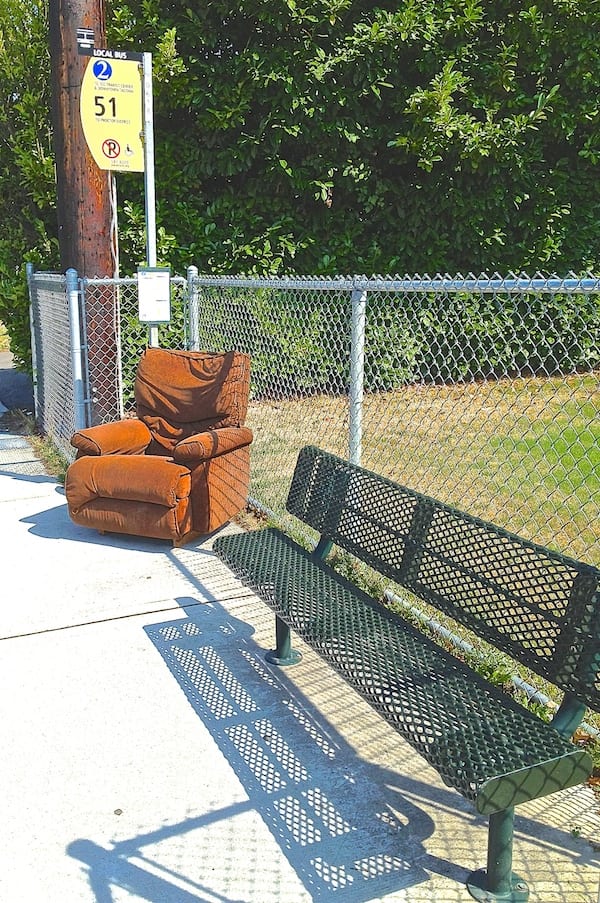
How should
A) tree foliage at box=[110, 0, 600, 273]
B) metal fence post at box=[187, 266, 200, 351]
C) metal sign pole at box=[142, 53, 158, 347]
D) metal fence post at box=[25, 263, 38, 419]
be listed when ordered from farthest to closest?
metal fence post at box=[25, 263, 38, 419] < tree foliage at box=[110, 0, 600, 273] < metal fence post at box=[187, 266, 200, 351] < metal sign pole at box=[142, 53, 158, 347]

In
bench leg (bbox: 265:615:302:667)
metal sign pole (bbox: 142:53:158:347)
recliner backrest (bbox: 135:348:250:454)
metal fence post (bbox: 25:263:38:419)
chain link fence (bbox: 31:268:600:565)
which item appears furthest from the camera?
metal fence post (bbox: 25:263:38:419)

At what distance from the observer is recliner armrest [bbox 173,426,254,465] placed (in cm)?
498

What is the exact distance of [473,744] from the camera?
2.20 metres

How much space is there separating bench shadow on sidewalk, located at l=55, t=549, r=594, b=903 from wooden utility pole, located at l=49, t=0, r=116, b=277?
183 inches

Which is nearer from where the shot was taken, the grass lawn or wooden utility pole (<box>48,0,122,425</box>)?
the grass lawn

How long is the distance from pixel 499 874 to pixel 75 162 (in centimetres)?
651

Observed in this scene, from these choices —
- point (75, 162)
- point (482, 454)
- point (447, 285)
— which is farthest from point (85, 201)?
point (447, 285)

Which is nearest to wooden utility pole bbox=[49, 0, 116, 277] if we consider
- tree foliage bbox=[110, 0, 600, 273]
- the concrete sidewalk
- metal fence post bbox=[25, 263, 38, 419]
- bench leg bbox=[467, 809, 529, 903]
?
tree foliage bbox=[110, 0, 600, 273]

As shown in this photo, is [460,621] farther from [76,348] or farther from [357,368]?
[76,348]

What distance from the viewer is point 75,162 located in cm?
705

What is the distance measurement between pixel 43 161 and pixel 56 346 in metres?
2.14

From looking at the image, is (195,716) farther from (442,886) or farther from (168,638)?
(442,886)

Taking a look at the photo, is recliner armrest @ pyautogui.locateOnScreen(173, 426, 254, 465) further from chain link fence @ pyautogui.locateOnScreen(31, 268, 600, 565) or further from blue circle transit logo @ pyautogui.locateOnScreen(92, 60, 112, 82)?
blue circle transit logo @ pyautogui.locateOnScreen(92, 60, 112, 82)

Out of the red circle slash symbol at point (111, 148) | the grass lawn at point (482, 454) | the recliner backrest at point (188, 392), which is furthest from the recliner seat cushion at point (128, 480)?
the red circle slash symbol at point (111, 148)
